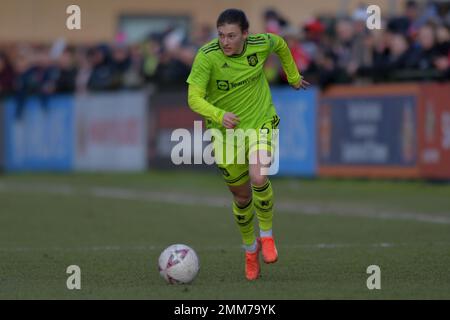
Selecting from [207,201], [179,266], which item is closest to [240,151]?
→ [179,266]

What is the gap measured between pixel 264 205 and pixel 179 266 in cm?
124

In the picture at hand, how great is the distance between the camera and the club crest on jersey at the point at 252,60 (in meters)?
10.6

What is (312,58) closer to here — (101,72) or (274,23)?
(274,23)

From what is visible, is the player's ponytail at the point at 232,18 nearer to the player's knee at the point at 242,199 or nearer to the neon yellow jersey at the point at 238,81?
the neon yellow jersey at the point at 238,81

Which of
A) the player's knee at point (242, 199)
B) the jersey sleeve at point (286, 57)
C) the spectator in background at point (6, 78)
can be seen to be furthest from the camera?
the spectator in background at point (6, 78)

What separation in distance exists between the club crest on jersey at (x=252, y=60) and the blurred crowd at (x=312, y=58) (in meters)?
9.35

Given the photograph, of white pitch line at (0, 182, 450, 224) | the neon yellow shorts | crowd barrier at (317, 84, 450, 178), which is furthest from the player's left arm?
crowd barrier at (317, 84, 450, 178)

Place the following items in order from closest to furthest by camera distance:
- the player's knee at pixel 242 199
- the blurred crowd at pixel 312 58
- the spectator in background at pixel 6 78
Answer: the player's knee at pixel 242 199 → the blurred crowd at pixel 312 58 → the spectator in background at pixel 6 78

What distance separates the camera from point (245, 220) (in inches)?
427

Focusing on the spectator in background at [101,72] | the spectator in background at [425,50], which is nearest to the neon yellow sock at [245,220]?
the spectator in background at [425,50]

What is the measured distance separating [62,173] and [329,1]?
1273cm

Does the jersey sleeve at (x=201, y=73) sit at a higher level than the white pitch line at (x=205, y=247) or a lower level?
higher
